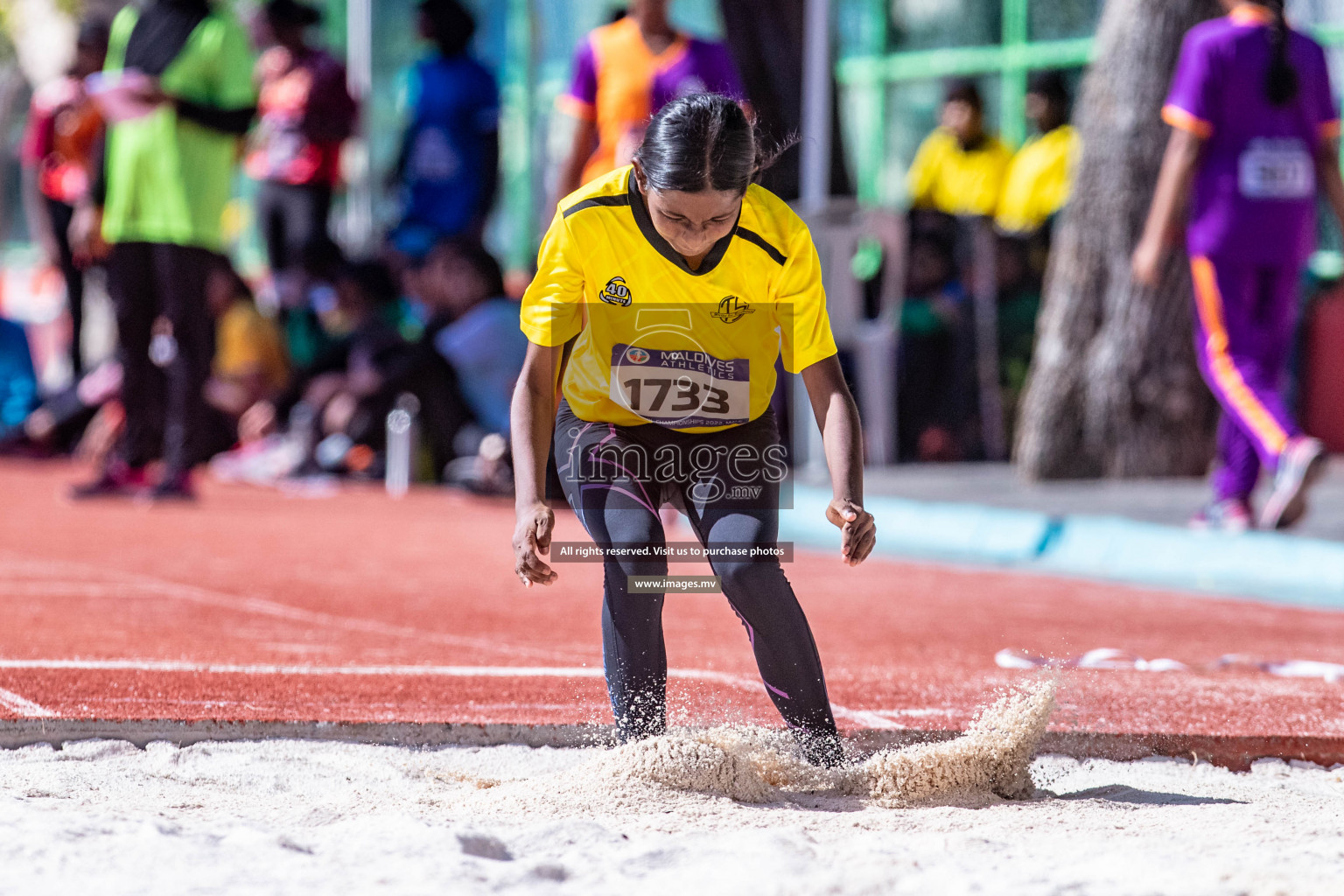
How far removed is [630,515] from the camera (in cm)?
380

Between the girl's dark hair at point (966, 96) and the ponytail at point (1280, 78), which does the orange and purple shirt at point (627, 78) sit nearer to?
the ponytail at point (1280, 78)

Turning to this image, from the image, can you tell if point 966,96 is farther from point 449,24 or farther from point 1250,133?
point 1250,133

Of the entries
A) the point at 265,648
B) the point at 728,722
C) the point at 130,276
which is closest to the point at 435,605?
the point at 265,648

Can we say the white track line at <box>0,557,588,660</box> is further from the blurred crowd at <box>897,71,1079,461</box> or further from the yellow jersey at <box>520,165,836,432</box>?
the blurred crowd at <box>897,71,1079,461</box>

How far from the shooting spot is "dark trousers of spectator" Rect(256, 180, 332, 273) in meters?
13.3

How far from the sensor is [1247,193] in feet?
25.5

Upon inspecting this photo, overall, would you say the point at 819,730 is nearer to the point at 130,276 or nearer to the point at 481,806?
the point at 481,806

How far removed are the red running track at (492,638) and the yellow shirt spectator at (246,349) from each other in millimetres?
4067

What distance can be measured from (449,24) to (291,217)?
5.88 ft

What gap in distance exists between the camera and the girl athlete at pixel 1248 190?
25.5 ft

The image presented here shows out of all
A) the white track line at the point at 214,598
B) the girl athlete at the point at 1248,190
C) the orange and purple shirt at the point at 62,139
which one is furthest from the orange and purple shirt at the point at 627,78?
the orange and purple shirt at the point at 62,139

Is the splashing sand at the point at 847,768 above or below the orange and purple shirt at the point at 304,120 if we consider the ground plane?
below

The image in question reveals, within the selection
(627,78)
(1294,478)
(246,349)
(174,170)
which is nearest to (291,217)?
(246,349)

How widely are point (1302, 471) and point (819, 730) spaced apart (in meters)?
4.27
